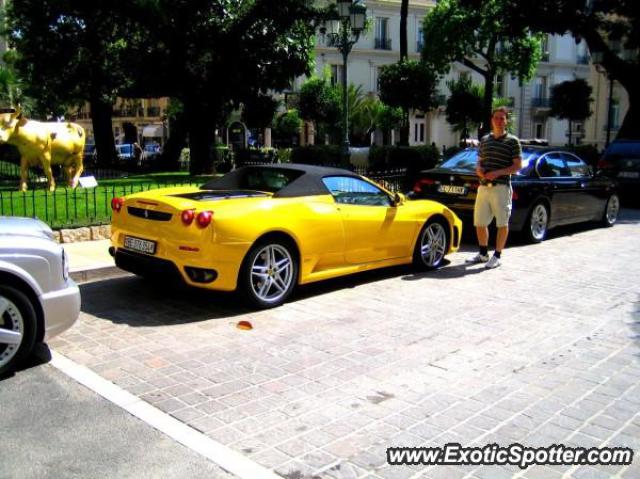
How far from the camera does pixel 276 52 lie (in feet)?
65.0

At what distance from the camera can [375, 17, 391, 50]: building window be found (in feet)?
180

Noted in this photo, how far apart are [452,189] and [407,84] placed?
557 inches

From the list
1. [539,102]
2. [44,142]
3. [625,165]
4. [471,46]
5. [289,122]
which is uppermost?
[471,46]

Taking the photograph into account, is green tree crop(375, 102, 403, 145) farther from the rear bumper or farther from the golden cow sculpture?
the rear bumper

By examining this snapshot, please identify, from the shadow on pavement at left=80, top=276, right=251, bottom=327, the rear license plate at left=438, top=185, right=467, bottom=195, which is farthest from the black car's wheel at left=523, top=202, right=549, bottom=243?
the shadow on pavement at left=80, top=276, right=251, bottom=327

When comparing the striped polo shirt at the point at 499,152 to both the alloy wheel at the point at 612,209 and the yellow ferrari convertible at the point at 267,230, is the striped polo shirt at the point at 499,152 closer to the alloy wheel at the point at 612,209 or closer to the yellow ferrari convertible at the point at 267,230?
the yellow ferrari convertible at the point at 267,230

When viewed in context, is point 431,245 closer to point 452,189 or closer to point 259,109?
point 452,189

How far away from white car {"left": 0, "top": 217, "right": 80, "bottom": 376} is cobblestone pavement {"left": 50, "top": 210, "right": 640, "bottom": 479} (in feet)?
1.61

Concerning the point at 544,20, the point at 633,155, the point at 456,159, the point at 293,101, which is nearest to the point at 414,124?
the point at 293,101

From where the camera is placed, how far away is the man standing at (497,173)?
8.45m

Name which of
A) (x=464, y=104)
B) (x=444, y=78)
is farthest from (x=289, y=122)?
(x=444, y=78)

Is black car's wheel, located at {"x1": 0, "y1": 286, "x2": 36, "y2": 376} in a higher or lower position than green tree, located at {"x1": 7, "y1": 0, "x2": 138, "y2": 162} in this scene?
lower

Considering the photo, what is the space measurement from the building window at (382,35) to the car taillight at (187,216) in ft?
171

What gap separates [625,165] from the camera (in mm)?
15352
